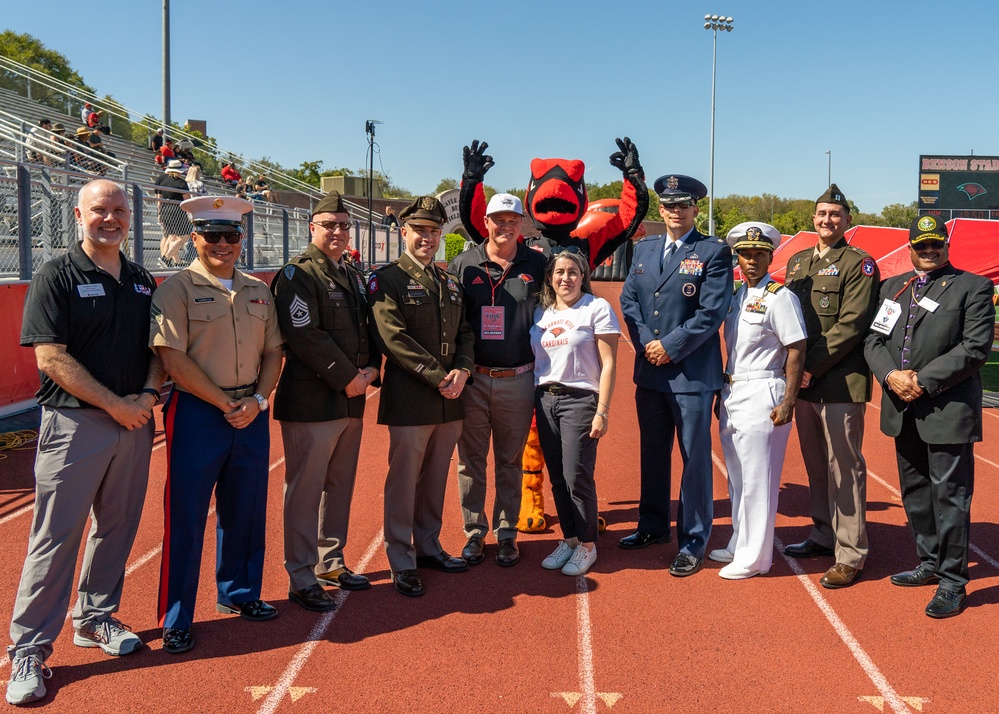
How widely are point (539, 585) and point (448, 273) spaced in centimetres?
179

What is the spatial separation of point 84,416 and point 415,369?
154 centimetres

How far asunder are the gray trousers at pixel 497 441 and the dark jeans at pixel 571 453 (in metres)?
0.12

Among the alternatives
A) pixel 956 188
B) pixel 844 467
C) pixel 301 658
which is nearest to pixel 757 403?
pixel 844 467

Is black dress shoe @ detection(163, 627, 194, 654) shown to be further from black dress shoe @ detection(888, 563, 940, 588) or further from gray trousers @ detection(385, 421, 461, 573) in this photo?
black dress shoe @ detection(888, 563, 940, 588)

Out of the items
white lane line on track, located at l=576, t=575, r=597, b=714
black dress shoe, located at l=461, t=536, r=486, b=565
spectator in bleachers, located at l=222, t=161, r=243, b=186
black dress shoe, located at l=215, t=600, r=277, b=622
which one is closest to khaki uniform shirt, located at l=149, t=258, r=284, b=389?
black dress shoe, located at l=215, t=600, r=277, b=622

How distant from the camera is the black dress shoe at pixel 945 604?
156 inches

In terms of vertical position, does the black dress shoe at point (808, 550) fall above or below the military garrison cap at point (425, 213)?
below

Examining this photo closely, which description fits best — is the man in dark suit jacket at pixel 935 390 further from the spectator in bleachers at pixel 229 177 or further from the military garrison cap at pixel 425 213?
the spectator in bleachers at pixel 229 177

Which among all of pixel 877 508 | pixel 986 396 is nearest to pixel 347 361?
pixel 877 508

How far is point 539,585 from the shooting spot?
435 cm

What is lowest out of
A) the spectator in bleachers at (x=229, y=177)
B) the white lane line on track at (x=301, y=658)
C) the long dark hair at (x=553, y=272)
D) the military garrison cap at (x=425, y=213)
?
the white lane line on track at (x=301, y=658)

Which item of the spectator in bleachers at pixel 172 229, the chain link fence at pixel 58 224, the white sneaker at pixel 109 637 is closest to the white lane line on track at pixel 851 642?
the white sneaker at pixel 109 637

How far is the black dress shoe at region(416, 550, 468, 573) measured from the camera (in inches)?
178

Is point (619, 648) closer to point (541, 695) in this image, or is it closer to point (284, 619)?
point (541, 695)
